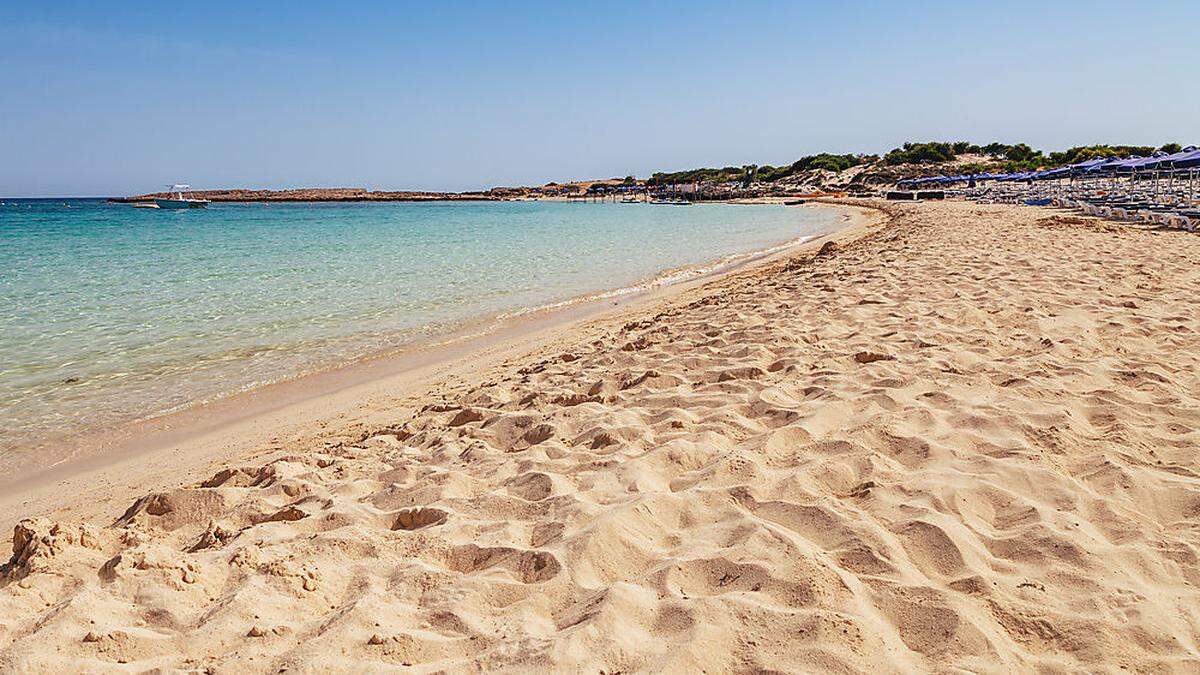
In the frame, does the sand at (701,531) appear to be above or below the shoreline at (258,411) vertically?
above

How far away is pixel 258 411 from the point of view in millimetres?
6457

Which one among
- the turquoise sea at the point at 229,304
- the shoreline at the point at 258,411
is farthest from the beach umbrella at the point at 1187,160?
the shoreline at the point at 258,411

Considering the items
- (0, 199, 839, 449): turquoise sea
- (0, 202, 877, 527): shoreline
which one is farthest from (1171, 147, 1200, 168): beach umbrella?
(0, 202, 877, 527): shoreline

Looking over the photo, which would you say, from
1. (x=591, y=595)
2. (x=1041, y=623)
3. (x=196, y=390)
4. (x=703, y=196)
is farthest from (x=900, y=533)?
(x=703, y=196)

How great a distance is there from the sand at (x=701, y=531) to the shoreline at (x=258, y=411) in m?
0.41

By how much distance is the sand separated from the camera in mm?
2242

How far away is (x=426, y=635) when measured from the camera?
7.75ft

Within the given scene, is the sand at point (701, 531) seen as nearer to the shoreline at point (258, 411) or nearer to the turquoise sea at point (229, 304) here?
the shoreline at point (258, 411)

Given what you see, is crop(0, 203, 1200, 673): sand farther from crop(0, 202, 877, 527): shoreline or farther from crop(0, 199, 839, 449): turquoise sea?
crop(0, 199, 839, 449): turquoise sea

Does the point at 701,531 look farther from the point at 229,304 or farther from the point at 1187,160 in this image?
the point at 1187,160

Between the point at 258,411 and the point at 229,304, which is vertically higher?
the point at 229,304

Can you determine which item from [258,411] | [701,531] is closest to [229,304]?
[258,411]

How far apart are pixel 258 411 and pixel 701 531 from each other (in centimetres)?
494

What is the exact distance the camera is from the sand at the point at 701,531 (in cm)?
224
